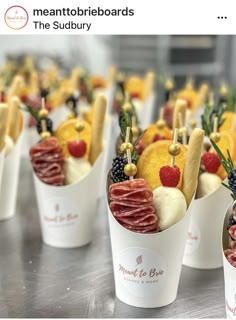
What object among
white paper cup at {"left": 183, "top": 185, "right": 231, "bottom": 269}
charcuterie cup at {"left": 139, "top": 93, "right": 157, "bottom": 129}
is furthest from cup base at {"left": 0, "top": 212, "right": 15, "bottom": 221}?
charcuterie cup at {"left": 139, "top": 93, "right": 157, "bottom": 129}

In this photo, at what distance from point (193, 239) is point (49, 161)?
1.23ft

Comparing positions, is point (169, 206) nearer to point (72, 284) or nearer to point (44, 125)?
point (72, 284)

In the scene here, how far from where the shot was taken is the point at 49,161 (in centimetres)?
135

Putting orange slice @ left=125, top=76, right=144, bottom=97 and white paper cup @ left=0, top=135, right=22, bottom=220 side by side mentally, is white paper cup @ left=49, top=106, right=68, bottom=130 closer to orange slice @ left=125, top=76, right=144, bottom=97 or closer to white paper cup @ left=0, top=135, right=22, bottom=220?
orange slice @ left=125, top=76, right=144, bottom=97

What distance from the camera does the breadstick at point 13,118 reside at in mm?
1479

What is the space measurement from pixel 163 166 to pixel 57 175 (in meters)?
0.34

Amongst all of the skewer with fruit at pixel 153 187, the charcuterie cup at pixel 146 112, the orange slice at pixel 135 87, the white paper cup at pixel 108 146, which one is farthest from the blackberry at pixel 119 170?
the orange slice at pixel 135 87

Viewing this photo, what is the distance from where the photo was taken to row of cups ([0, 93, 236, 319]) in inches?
42.1

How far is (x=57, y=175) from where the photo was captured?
1356 mm

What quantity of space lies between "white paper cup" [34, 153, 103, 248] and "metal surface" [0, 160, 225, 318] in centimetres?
3

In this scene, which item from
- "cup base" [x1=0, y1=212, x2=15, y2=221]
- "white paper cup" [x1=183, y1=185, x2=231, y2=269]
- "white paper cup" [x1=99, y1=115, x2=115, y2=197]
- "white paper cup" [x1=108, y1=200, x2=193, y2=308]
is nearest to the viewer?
"white paper cup" [x1=108, y1=200, x2=193, y2=308]
